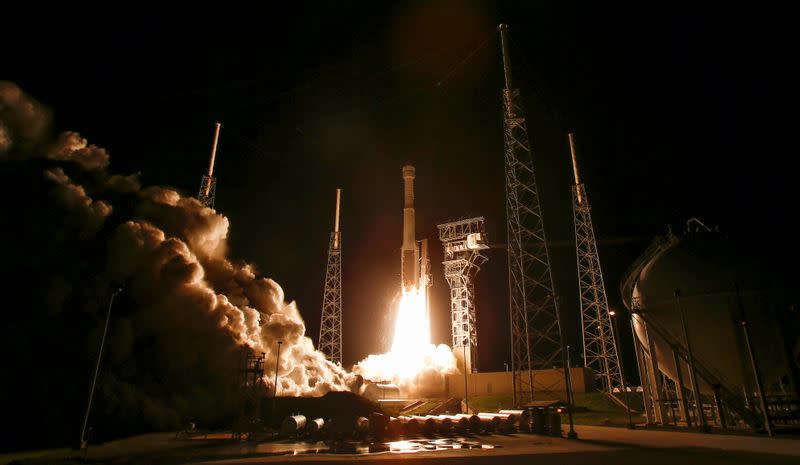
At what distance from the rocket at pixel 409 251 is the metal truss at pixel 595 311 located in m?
24.3

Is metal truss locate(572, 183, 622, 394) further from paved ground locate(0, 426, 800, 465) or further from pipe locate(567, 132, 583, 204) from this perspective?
paved ground locate(0, 426, 800, 465)

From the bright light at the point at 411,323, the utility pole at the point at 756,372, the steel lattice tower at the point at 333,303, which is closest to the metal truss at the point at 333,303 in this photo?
the steel lattice tower at the point at 333,303

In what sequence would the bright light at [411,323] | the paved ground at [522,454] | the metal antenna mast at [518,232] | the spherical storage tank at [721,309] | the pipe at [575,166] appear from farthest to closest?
the bright light at [411,323] < the pipe at [575,166] < the metal antenna mast at [518,232] < the spherical storage tank at [721,309] < the paved ground at [522,454]

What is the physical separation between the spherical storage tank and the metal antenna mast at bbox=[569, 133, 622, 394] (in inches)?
803

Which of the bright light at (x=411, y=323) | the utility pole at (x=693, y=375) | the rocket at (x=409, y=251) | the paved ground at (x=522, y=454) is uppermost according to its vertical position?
the rocket at (x=409, y=251)

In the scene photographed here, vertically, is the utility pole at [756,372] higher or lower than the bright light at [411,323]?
lower

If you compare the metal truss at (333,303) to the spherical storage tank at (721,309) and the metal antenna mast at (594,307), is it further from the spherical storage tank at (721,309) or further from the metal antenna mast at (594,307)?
the spherical storage tank at (721,309)

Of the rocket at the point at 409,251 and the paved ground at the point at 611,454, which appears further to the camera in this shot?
the rocket at the point at 409,251

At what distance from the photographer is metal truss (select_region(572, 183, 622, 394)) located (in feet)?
163

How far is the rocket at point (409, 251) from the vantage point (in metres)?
68.0

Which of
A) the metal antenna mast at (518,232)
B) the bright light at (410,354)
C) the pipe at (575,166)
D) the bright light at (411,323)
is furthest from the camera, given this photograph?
the bright light at (411,323)

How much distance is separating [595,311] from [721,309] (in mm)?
27586

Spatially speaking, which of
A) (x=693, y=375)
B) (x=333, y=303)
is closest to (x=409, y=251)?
(x=333, y=303)

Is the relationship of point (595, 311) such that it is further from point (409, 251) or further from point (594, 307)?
point (409, 251)
